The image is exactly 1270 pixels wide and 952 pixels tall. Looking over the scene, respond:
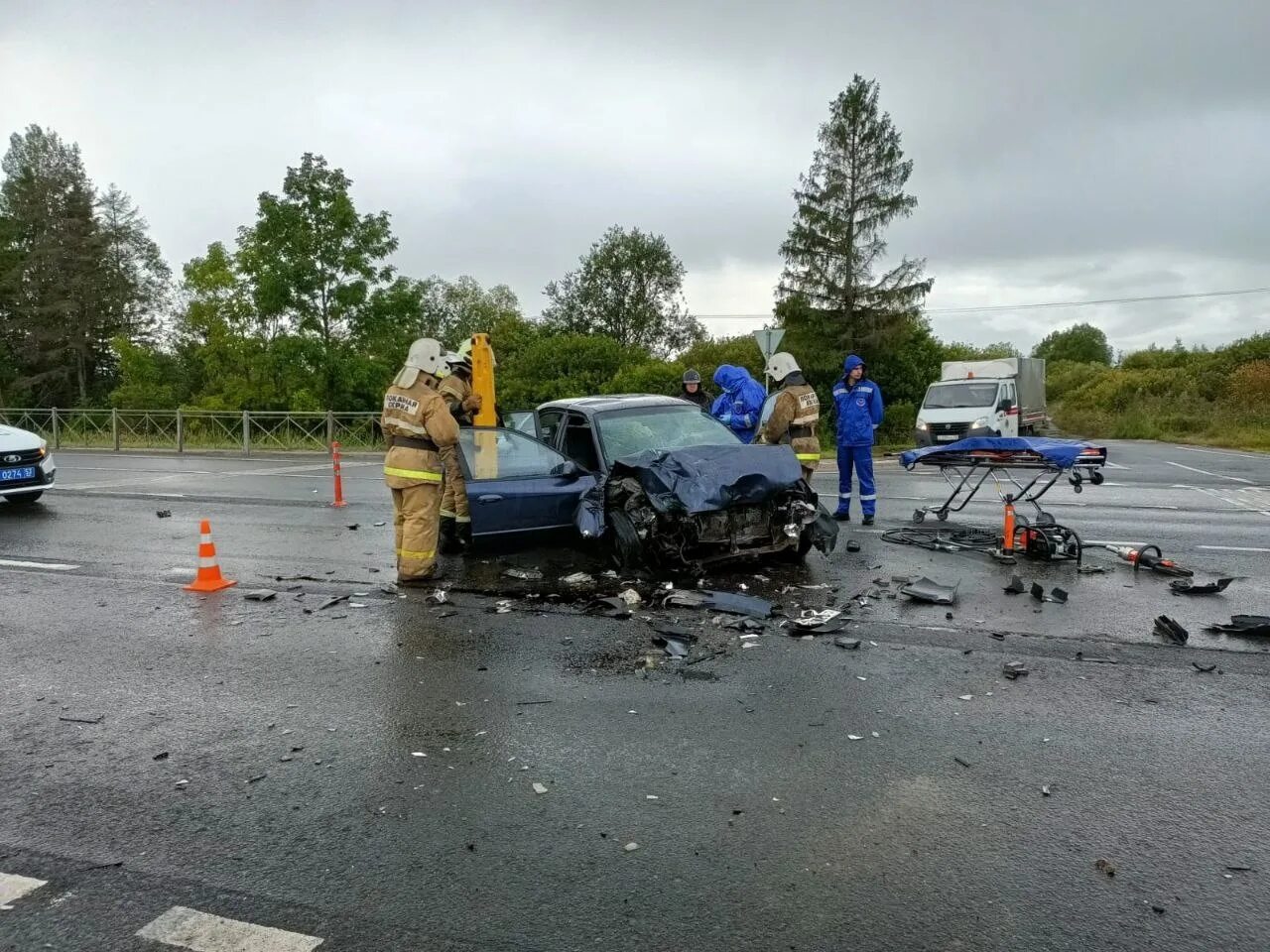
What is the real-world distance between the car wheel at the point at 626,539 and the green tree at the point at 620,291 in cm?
4753

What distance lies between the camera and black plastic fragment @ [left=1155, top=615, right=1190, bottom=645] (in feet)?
17.1

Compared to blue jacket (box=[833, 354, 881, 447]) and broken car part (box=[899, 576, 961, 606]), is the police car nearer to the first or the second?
blue jacket (box=[833, 354, 881, 447])

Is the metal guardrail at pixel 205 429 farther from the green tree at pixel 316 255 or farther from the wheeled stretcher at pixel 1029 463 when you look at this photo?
the wheeled stretcher at pixel 1029 463

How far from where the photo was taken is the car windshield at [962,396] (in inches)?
895

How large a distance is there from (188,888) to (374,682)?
6.37 ft

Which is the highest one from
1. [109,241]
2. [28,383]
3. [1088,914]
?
[109,241]

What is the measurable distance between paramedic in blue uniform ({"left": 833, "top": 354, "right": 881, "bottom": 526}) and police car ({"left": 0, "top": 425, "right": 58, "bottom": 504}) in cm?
1059

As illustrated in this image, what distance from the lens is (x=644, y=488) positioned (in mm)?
6770

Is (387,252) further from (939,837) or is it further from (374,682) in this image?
(939,837)

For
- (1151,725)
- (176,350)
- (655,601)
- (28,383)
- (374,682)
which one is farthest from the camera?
(176,350)

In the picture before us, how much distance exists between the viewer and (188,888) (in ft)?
9.00

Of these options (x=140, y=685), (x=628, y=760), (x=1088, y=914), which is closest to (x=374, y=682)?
(x=140, y=685)

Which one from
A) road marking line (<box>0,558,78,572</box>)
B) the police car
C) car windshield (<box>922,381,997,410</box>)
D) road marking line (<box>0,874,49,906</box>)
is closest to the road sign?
car windshield (<box>922,381,997,410</box>)

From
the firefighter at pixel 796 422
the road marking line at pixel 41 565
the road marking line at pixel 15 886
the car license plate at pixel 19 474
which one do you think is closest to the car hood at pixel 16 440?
the car license plate at pixel 19 474
